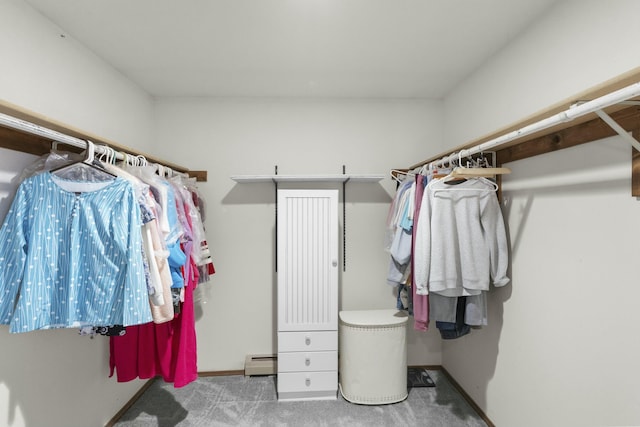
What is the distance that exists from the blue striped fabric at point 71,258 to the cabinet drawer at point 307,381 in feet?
4.49

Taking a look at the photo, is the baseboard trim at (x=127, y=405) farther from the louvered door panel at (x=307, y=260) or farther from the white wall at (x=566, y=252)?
the white wall at (x=566, y=252)

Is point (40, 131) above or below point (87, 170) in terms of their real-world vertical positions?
above

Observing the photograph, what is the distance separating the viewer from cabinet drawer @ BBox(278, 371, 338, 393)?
222cm

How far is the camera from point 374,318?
2295 mm

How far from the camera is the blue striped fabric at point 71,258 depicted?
1138 millimetres

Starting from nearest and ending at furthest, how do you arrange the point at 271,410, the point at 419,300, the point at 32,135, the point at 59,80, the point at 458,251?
the point at 32,135
the point at 59,80
the point at 458,251
the point at 419,300
the point at 271,410

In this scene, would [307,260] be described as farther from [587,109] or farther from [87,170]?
[587,109]

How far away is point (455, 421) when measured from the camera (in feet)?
6.51

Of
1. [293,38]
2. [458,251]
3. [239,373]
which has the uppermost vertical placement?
[293,38]

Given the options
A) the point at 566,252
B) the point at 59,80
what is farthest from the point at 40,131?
the point at 566,252

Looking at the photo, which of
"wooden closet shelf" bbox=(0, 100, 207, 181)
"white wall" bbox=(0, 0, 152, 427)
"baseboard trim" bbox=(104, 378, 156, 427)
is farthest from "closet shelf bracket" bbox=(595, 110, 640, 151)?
"baseboard trim" bbox=(104, 378, 156, 427)

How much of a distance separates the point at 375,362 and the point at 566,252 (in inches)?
55.8

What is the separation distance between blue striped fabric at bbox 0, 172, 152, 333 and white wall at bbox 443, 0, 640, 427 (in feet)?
6.21

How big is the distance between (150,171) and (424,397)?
2496 mm
